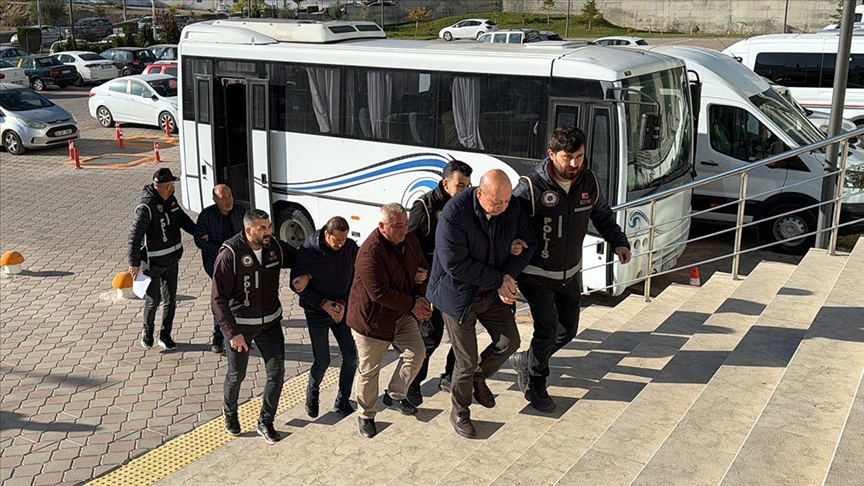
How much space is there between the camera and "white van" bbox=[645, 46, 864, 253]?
39.9 ft

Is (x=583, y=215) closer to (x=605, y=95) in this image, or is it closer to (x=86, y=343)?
(x=605, y=95)

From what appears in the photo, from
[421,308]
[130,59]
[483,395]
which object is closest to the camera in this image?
[421,308]

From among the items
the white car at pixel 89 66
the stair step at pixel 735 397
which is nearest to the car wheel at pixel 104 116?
the white car at pixel 89 66

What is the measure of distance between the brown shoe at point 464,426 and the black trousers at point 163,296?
3.83m

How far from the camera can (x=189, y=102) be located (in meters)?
12.9

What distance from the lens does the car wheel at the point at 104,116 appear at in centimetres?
2459

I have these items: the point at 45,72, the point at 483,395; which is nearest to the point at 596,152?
the point at 483,395

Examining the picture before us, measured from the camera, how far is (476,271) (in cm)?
564

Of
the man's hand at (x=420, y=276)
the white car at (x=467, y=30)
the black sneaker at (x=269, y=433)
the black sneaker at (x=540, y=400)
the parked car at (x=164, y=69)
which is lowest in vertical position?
the black sneaker at (x=269, y=433)

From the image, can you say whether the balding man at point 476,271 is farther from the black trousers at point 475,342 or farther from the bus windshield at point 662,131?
the bus windshield at point 662,131

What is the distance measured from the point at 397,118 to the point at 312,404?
474 cm

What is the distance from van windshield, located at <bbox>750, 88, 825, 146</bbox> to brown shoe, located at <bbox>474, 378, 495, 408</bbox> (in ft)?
26.2

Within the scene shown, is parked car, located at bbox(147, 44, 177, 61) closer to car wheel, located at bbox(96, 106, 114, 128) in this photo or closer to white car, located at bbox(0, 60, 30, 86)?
white car, located at bbox(0, 60, 30, 86)

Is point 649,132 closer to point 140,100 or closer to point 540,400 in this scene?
point 540,400
